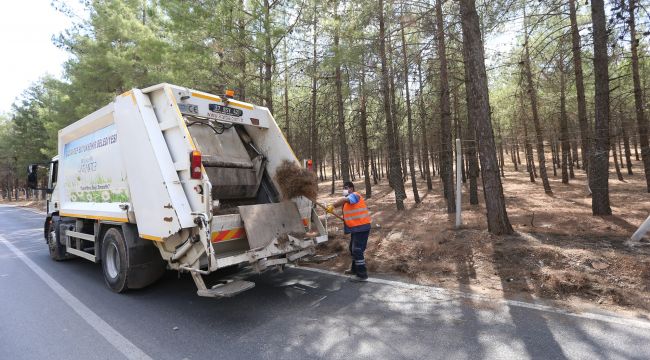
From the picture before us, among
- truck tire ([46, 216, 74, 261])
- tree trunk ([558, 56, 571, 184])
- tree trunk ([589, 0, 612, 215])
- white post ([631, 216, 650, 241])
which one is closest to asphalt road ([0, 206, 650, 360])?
truck tire ([46, 216, 74, 261])

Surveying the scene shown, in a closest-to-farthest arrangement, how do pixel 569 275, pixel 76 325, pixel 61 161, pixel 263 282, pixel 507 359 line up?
pixel 507 359, pixel 76 325, pixel 569 275, pixel 263 282, pixel 61 161

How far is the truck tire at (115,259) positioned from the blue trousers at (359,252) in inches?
126

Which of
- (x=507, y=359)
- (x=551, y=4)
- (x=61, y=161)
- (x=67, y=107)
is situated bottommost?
(x=507, y=359)

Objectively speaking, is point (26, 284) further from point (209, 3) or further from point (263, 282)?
point (209, 3)

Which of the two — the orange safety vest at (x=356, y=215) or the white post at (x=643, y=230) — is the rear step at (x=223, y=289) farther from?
the white post at (x=643, y=230)

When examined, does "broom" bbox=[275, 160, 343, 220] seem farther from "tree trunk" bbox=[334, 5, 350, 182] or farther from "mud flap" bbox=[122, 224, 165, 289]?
"tree trunk" bbox=[334, 5, 350, 182]

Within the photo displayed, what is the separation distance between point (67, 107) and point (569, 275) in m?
21.7

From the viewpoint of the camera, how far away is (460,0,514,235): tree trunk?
22.2 ft

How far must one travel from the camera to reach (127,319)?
4512 millimetres

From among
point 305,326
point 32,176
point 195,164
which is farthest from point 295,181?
point 32,176

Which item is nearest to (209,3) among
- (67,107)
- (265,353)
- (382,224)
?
(382,224)

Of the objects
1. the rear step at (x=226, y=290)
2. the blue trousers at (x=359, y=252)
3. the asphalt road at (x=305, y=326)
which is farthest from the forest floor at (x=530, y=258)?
Result: the rear step at (x=226, y=290)

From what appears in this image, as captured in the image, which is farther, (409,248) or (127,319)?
(409,248)

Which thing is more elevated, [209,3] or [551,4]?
[209,3]
